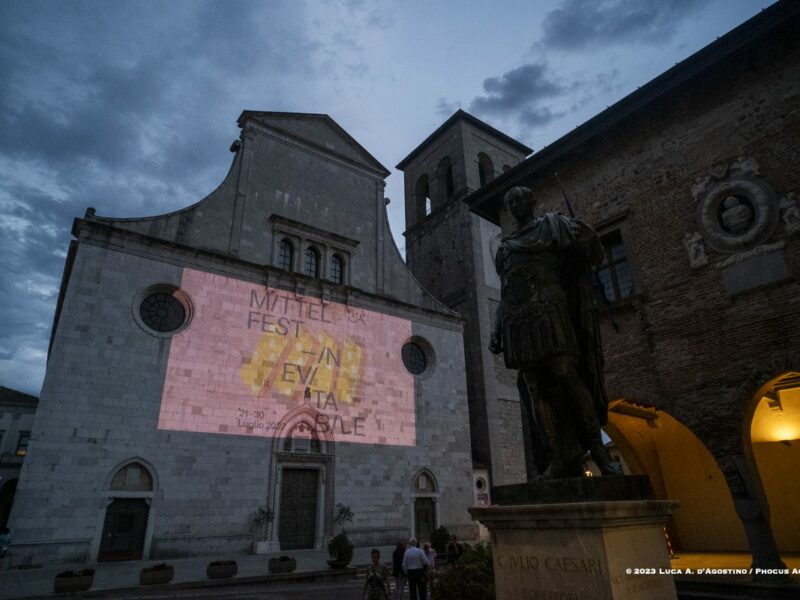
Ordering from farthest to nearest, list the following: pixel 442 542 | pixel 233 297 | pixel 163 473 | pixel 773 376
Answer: pixel 233 297 → pixel 442 542 → pixel 163 473 → pixel 773 376

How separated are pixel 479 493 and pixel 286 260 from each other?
48.3 ft

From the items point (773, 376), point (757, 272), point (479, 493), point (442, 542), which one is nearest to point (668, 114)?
point (757, 272)

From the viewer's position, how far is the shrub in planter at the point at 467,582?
256 inches

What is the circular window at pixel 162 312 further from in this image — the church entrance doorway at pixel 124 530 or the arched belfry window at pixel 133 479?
the church entrance doorway at pixel 124 530

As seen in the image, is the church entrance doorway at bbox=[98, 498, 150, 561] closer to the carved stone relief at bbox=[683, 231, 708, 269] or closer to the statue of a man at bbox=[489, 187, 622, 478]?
the statue of a man at bbox=[489, 187, 622, 478]

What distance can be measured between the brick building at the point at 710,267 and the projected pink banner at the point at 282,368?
10.1 meters

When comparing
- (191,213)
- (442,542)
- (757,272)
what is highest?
(191,213)

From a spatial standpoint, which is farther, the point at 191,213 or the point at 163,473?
the point at 191,213

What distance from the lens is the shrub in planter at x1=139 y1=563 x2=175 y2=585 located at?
10.7 metres

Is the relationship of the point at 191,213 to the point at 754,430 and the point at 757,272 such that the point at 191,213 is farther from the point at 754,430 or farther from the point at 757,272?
the point at 754,430

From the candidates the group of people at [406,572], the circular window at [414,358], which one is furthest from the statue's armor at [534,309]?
the circular window at [414,358]

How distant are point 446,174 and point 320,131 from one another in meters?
11.8

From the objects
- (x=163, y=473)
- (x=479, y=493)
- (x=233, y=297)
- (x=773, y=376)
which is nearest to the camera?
(x=773, y=376)

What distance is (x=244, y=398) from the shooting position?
1758 cm
